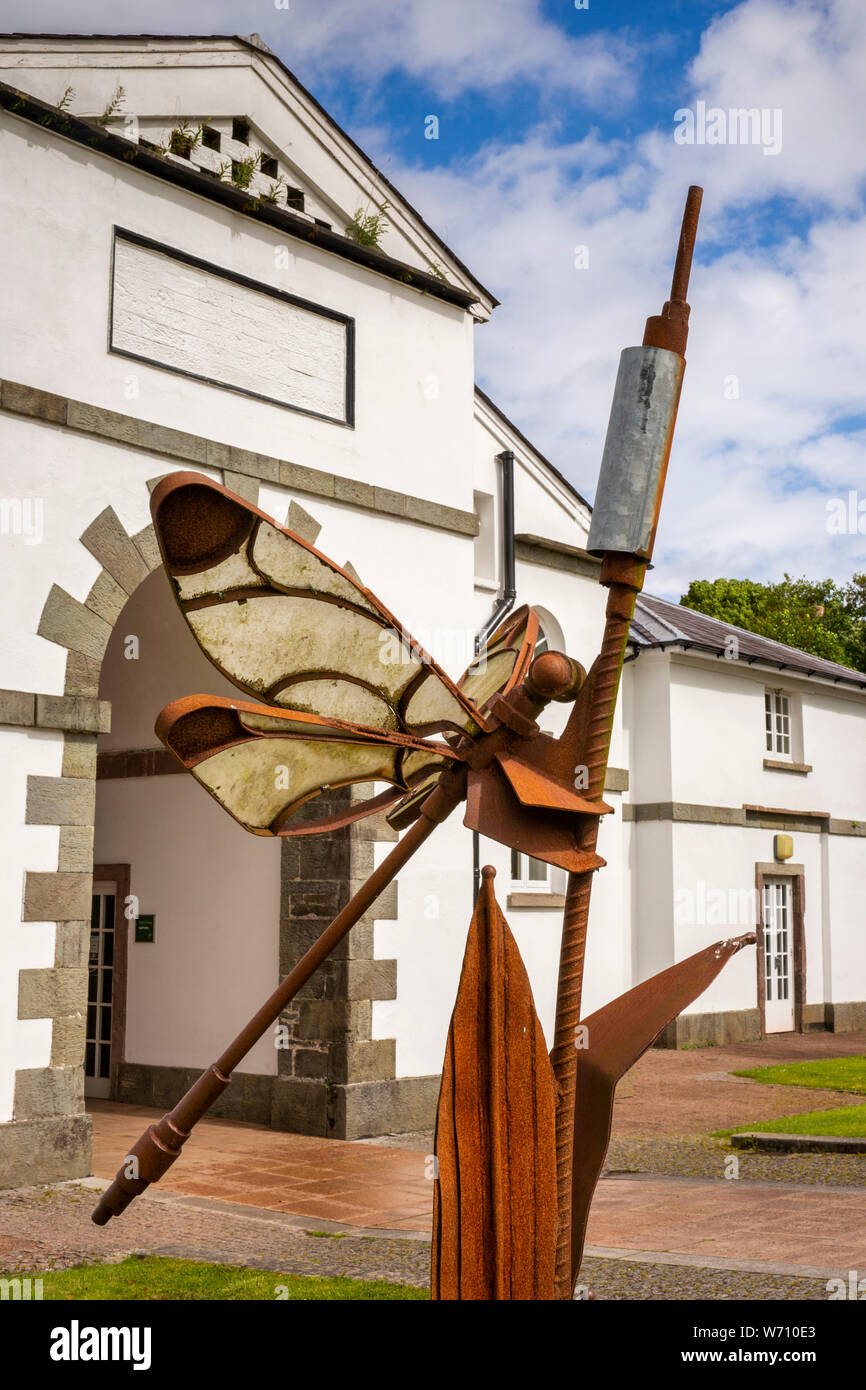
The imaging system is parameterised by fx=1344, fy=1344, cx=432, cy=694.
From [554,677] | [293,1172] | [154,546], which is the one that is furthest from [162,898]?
[554,677]

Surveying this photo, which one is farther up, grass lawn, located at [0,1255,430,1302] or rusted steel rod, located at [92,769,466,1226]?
rusted steel rod, located at [92,769,466,1226]

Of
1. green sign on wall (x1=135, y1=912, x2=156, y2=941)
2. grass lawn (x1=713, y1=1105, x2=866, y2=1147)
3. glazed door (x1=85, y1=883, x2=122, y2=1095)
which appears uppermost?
green sign on wall (x1=135, y1=912, x2=156, y2=941)

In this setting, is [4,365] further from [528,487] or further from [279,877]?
[528,487]

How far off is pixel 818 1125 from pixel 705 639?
9979 mm

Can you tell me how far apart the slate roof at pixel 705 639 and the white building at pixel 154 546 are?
11.6 ft

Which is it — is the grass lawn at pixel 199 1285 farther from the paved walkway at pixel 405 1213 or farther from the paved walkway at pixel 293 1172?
the paved walkway at pixel 293 1172

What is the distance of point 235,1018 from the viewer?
11.0 m

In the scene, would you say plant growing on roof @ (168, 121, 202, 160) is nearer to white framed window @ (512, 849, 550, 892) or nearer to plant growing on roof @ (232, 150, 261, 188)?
plant growing on roof @ (232, 150, 261, 188)

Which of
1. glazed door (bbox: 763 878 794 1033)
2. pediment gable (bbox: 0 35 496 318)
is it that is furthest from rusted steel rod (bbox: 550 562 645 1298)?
glazed door (bbox: 763 878 794 1033)

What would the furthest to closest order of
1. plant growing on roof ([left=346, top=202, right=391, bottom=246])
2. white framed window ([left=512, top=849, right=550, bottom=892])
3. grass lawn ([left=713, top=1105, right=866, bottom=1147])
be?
white framed window ([left=512, top=849, right=550, bottom=892])
plant growing on roof ([left=346, top=202, right=391, bottom=246])
grass lawn ([left=713, top=1105, right=866, bottom=1147])

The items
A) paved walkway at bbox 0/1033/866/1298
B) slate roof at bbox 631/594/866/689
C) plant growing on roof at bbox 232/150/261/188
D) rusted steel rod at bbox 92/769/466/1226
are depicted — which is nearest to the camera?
rusted steel rod at bbox 92/769/466/1226

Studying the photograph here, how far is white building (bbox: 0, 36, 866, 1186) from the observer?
28.3 ft

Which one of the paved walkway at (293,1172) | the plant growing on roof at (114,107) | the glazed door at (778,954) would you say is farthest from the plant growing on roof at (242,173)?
the glazed door at (778,954)

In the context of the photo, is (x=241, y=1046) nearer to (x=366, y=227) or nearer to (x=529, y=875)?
(x=366, y=227)
